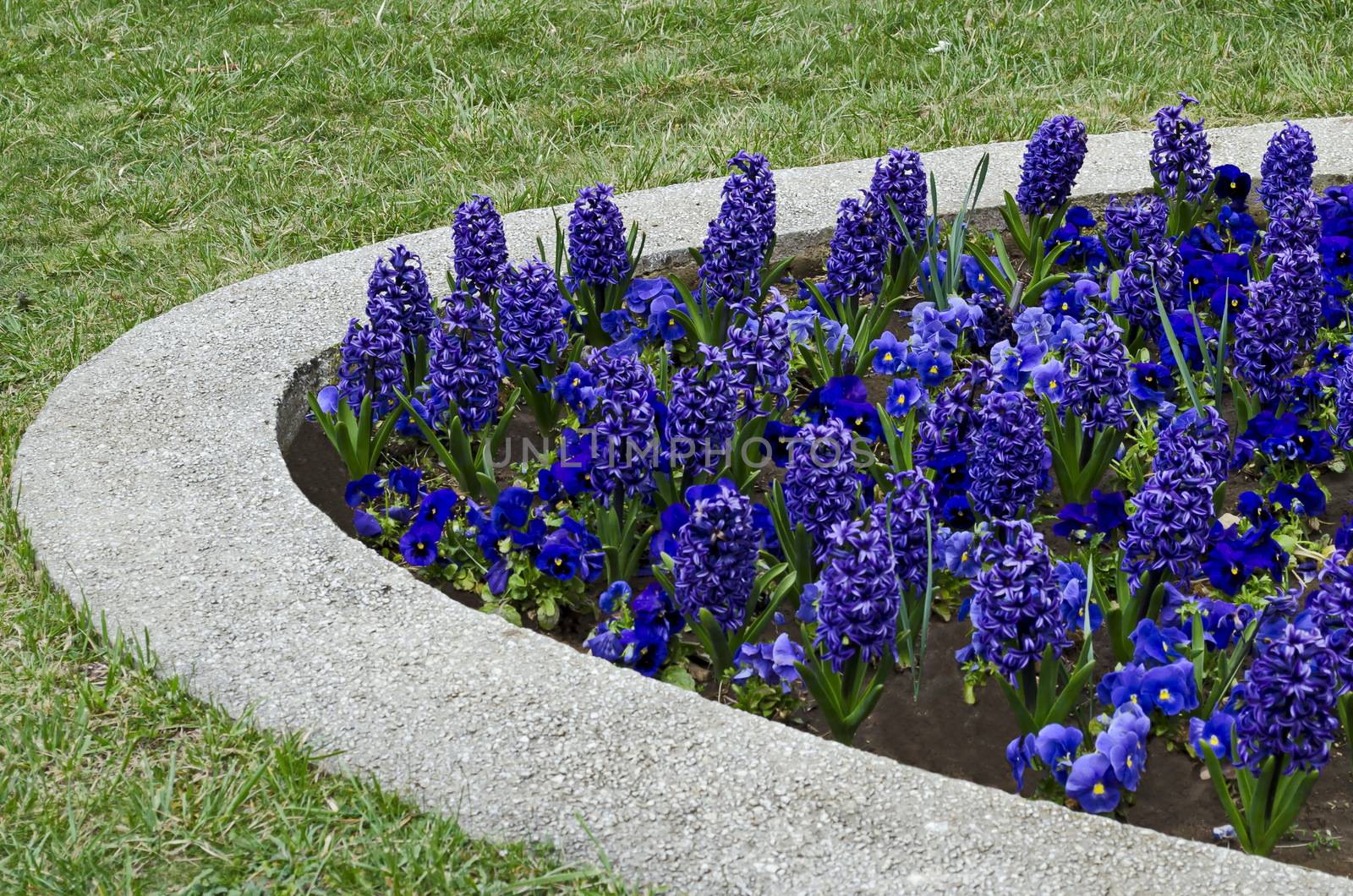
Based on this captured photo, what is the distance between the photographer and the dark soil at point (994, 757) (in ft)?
7.02

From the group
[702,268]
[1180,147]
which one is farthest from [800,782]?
[1180,147]

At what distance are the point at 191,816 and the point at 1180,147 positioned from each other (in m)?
2.81

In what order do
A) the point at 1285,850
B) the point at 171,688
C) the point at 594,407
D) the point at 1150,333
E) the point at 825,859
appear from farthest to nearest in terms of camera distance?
the point at 1150,333, the point at 594,407, the point at 171,688, the point at 1285,850, the point at 825,859

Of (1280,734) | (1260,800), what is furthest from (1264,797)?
(1280,734)

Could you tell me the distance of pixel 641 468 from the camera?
8.41ft

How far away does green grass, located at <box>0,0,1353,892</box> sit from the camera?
4465 mm

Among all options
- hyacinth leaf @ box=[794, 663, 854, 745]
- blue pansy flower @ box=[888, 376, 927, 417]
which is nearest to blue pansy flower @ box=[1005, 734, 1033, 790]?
hyacinth leaf @ box=[794, 663, 854, 745]

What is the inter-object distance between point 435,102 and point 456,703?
382cm

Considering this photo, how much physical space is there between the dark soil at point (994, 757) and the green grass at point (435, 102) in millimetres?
1535

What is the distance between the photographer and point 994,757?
2293 millimetres

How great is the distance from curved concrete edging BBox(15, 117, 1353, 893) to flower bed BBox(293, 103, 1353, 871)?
170mm

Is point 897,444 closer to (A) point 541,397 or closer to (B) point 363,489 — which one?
(A) point 541,397

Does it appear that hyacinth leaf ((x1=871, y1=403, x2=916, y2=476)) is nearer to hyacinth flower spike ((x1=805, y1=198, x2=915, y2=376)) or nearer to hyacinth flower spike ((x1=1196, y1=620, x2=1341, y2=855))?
hyacinth flower spike ((x1=805, y1=198, x2=915, y2=376))

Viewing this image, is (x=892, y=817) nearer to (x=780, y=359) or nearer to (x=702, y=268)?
(x=780, y=359)
